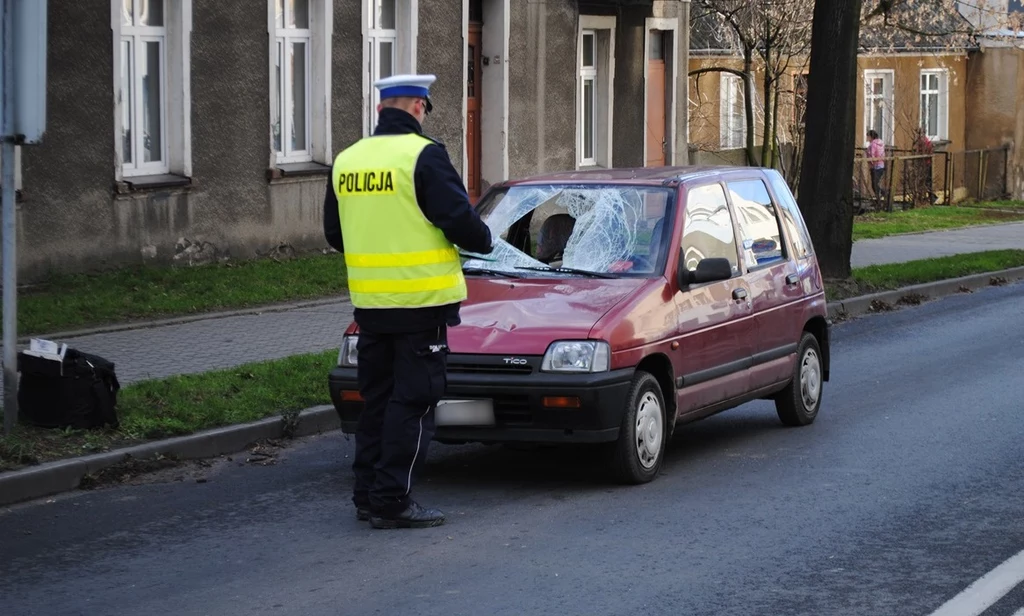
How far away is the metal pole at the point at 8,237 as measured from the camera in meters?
8.91

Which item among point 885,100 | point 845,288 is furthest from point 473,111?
point 885,100

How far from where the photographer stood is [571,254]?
917 cm

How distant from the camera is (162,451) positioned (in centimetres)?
907

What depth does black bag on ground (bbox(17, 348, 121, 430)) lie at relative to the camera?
29.9ft

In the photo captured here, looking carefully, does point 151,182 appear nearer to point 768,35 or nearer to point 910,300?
point 910,300

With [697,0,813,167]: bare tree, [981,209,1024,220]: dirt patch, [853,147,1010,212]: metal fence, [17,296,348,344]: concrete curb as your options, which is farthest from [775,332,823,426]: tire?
[981,209,1024,220]: dirt patch

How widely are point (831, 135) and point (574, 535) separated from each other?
12263 mm

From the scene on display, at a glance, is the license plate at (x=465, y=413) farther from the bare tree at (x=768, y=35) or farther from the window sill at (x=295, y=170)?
the bare tree at (x=768, y=35)

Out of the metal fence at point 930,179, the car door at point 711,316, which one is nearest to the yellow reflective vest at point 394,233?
the car door at point 711,316

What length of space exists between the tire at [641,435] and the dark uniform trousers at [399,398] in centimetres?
119

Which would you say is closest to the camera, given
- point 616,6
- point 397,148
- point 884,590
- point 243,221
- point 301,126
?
point 884,590

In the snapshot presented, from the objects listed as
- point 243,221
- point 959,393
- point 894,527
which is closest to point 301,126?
point 243,221

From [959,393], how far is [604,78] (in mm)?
14674

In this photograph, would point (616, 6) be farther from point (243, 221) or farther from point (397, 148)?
point (397, 148)
